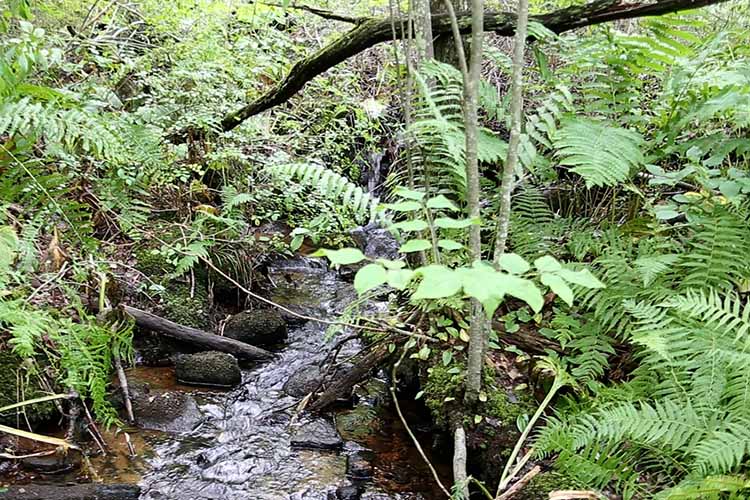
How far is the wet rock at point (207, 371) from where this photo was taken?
3988mm

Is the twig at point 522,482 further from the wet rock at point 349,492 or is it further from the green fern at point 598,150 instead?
the green fern at point 598,150

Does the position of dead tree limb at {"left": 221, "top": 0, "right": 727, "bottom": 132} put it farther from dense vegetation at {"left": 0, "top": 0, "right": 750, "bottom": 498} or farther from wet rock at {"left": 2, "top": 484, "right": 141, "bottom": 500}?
wet rock at {"left": 2, "top": 484, "right": 141, "bottom": 500}

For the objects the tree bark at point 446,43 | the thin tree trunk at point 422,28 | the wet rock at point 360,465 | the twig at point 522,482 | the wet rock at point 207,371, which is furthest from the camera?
the wet rock at point 207,371

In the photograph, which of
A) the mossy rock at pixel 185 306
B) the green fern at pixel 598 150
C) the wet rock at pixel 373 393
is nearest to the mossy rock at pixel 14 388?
the mossy rock at pixel 185 306

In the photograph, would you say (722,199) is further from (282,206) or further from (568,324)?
(282,206)

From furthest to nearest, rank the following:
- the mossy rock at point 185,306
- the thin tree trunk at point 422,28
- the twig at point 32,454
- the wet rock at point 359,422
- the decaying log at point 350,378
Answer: the mossy rock at point 185,306, the wet rock at point 359,422, the decaying log at point 350,378, the thin tree trunk at point 422,28, the twig at point 32,454

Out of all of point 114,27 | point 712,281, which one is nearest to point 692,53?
point 712,281

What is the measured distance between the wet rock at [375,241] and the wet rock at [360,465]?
10.1 feet

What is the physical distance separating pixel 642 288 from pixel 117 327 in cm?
306

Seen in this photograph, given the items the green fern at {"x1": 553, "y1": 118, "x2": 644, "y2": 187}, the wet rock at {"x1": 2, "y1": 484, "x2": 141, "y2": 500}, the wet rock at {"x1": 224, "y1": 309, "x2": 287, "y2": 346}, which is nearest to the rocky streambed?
the wet rock at {"x1": 2, "y1": 484, "x2": 141, "y2": 500}

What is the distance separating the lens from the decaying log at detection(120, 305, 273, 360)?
157 inches

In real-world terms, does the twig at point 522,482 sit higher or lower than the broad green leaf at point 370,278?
lower

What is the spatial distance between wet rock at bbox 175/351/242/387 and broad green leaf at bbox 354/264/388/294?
10.3 feet

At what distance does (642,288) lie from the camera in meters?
2.57
